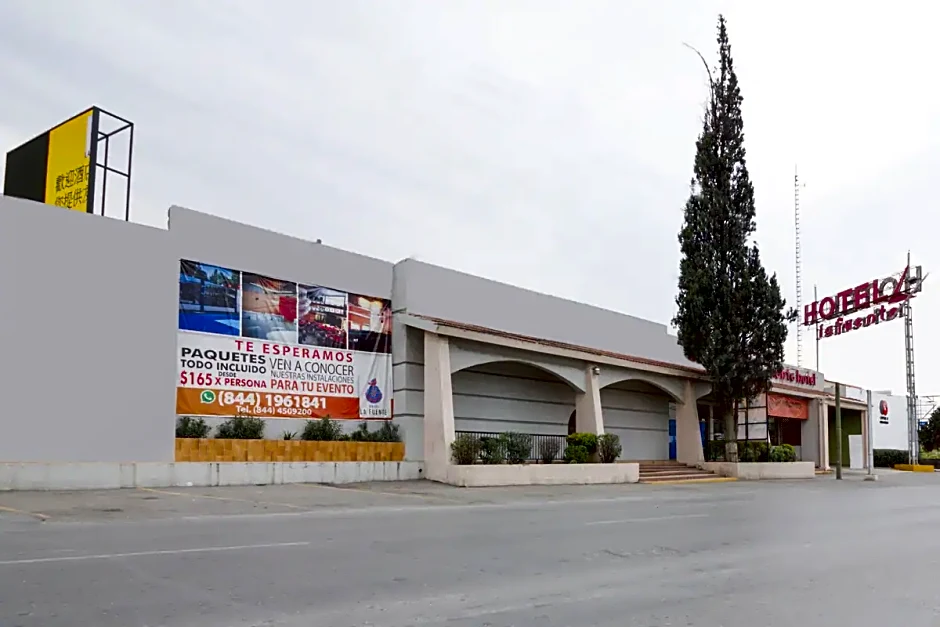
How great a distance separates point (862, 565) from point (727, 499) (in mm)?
11094

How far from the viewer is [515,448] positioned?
24.5 meters

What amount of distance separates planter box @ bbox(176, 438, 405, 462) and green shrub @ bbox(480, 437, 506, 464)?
85.4 inches

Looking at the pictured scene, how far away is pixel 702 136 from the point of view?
1316 inches

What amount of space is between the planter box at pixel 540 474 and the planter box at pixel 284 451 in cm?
189

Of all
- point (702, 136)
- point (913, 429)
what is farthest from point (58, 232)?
point (913, 429)

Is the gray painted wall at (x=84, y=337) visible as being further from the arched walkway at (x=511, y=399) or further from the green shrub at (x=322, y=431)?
the arched walkway at (x=511, y=399)

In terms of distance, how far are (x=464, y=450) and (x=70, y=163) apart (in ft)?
38.1

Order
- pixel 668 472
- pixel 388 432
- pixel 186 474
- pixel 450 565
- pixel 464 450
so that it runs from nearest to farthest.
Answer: pixel 450 565, pixel 186 474, pixel 464 450, pixel 388 432, pixel 668 472

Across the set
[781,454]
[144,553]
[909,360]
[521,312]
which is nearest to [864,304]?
[909,360]

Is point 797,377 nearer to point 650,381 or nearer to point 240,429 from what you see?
point 650,381

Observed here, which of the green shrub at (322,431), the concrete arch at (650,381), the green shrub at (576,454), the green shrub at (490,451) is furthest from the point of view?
the concrete arch at (650,381)

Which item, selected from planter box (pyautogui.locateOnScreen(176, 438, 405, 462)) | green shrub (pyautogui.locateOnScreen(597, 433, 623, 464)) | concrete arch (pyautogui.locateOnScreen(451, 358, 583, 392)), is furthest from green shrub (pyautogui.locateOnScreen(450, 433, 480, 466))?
green shrub (pyautogui.locateOnScreen(597, 433, 623, 464))

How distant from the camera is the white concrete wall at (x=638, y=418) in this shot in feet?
108

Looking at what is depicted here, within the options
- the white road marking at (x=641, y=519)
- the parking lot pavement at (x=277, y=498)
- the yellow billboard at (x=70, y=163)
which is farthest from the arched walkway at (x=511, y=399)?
the white road marking at (x=641, y=519)
